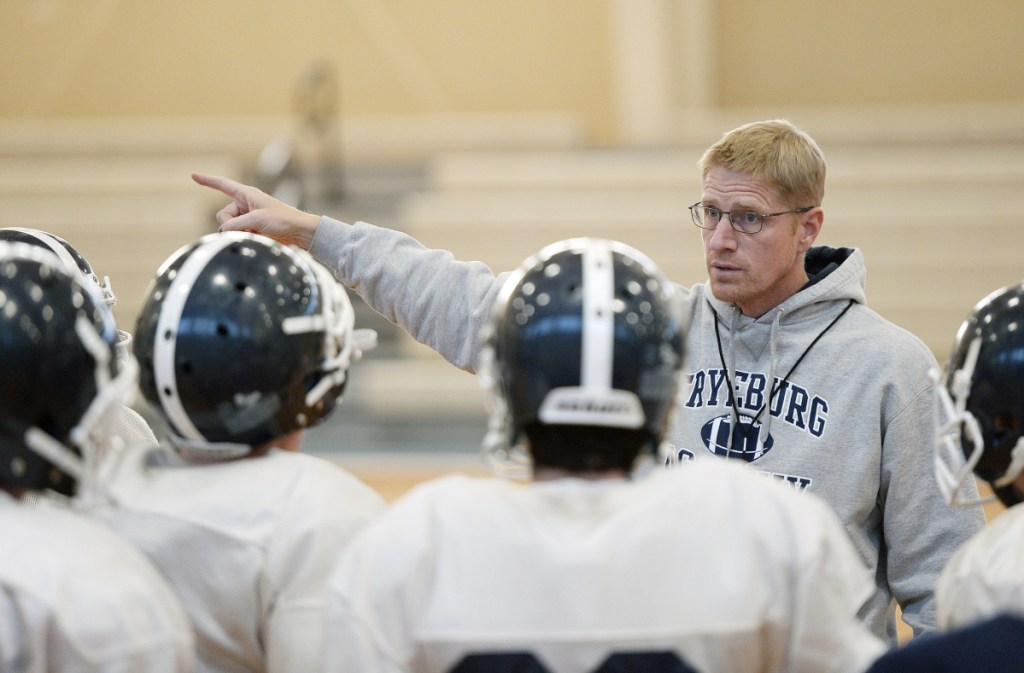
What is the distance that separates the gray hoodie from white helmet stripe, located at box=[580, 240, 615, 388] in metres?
0.95

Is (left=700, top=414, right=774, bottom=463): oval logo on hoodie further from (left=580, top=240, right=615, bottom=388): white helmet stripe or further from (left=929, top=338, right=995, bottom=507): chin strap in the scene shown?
(left=580, top=240, right=615, bottom=388): white helmet stripe

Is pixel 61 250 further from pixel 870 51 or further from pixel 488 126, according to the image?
pixel 870 51

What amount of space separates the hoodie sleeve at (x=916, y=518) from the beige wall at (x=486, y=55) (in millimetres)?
7049

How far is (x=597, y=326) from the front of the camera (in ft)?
5.05

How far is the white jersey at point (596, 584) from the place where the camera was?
1440 millimetres

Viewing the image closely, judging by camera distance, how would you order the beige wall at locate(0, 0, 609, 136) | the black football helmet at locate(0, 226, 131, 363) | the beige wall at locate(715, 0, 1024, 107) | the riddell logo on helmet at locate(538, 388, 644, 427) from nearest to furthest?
the riddell logo on helmet at locate(538, 388, 644, 427), the black football helmet at locate(0, 226, 131, 363), the beige wall at locate(715, 0, 1024, 107), the beige wall at locate(0, 0, 609, 136)

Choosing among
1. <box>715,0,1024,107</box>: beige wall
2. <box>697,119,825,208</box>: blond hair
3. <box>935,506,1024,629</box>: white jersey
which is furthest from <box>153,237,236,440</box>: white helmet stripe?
<box>715,0,1024,107</box>: beige wall

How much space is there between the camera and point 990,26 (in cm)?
901

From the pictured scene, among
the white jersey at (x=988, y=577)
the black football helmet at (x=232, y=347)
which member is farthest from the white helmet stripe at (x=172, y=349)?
the white jersey at (x=988, y=577)

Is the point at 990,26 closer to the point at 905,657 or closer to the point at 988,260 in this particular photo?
the point at 988,260

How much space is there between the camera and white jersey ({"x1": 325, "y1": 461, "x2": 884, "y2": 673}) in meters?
1.44

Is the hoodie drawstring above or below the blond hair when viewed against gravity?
below

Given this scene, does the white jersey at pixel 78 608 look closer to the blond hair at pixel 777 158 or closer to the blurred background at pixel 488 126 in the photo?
the blond hair at pixel 777 158

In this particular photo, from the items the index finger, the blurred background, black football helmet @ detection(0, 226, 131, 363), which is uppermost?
the index finger
